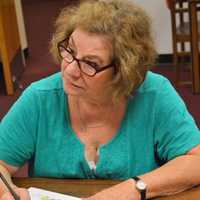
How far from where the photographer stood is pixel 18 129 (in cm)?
157

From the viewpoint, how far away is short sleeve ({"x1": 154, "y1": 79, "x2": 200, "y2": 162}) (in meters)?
1.53

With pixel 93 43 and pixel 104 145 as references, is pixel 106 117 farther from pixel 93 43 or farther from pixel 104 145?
pixel 93 43

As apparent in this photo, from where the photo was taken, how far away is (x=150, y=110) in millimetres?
1572

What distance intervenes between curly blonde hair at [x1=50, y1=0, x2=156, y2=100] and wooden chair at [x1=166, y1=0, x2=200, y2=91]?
2.38 m

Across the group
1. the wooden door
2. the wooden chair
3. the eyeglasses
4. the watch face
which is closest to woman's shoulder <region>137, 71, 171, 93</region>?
the eyeglasses

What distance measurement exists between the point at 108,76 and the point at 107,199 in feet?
1.21

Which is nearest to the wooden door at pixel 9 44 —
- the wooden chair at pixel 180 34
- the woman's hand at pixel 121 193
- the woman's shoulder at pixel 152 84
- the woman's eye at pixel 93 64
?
the wooden chair at pixel 180 34

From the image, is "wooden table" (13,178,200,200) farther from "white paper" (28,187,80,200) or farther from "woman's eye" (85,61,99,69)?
"woman's eye" (85,61,99,69)

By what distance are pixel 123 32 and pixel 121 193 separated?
1.54 ft

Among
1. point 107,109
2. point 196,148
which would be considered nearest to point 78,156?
point 107,109

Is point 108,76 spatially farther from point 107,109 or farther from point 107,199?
point 107,199

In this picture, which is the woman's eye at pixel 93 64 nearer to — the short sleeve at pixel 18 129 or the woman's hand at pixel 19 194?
the short sleeve at pixel 18 129

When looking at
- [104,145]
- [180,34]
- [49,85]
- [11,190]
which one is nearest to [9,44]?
[180,34]

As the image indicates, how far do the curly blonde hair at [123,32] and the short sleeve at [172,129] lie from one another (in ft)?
0.40
